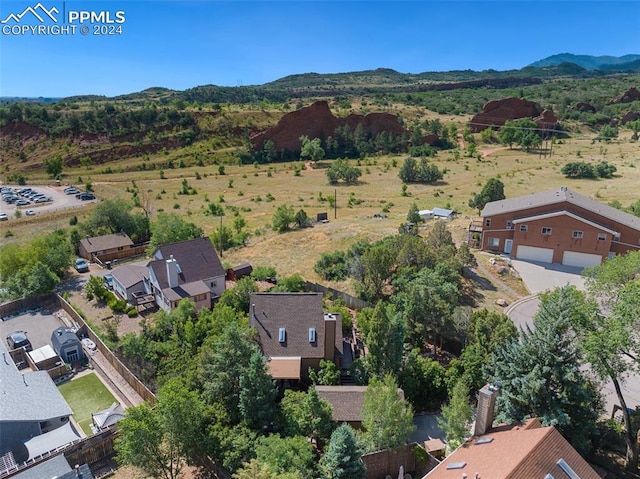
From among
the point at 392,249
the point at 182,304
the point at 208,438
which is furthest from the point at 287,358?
the point at 392,249

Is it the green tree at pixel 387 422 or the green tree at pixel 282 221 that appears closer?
the green tree at pixel 387 422

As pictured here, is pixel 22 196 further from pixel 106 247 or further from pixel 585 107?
pixel 585 107

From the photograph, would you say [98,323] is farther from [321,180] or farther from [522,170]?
[522,170]

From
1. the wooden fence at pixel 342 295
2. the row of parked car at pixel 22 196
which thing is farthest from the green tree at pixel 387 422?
the row of parked car at pixel 22 196

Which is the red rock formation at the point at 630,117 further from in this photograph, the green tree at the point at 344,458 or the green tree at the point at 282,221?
the green tree at the point at 344,458

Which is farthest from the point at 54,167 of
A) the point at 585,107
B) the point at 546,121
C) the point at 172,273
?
the point at 585,107
